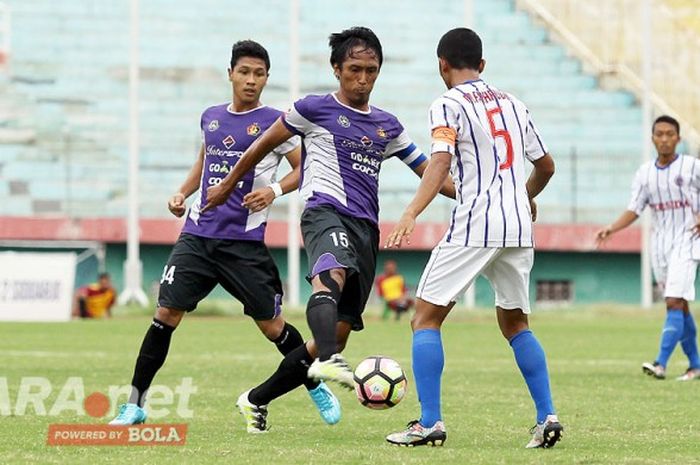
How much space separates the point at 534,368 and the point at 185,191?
266 cm

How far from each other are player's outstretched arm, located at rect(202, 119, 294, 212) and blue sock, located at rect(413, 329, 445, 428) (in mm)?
1429

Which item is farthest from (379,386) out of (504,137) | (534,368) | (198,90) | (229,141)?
(198,90)

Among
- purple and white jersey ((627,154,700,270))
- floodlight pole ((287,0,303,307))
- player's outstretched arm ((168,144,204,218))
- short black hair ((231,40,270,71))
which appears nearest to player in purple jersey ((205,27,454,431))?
player's outstretched arm ((168,144,204,218))

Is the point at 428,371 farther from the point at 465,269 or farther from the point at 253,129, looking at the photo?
the point at 253,129

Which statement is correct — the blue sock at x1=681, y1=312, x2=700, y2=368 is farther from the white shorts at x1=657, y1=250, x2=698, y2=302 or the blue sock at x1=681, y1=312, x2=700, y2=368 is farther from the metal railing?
the metal railing

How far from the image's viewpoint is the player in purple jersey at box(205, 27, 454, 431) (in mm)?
8766

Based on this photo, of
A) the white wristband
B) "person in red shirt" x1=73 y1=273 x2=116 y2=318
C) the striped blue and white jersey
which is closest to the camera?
the striped blue and white jersey

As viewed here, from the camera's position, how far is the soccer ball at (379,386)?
799 cm

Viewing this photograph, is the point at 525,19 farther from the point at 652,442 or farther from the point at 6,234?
the point at 652,442

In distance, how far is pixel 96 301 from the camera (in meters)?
29.2

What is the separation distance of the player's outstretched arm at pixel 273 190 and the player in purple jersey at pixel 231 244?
0.01m

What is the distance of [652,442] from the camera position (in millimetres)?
8523

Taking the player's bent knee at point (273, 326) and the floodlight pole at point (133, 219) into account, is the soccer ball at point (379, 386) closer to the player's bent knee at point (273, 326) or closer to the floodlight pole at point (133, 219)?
the player's bent knee at point (273, 326)

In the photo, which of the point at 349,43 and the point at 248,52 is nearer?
the point at 349,43
